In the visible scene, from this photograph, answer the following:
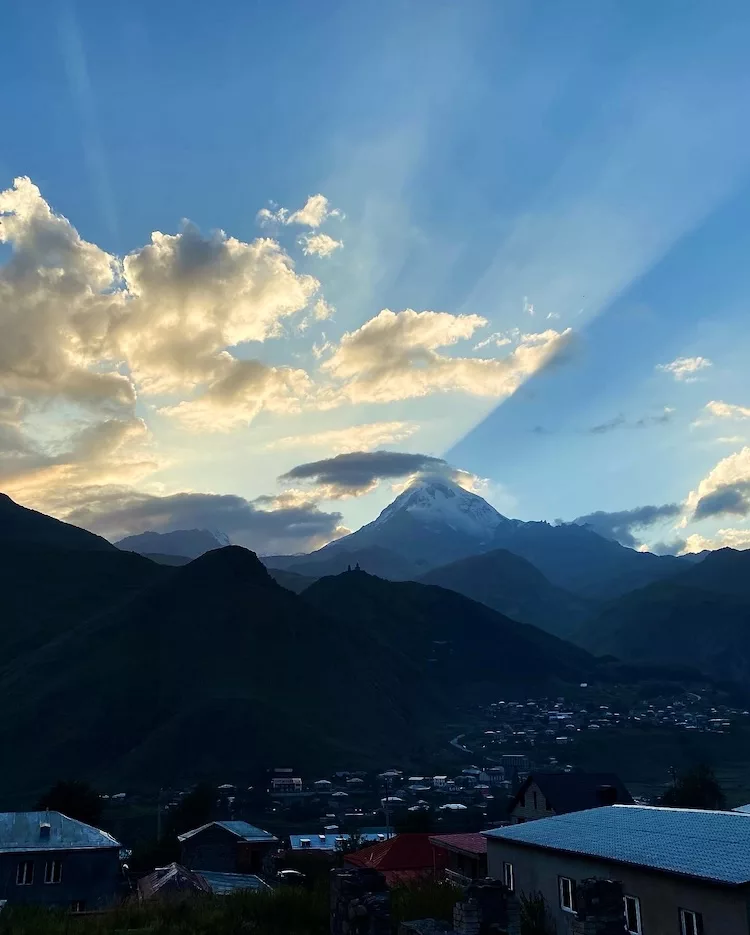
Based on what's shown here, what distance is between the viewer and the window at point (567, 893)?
1023 inches

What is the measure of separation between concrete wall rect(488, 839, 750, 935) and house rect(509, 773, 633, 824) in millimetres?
24893

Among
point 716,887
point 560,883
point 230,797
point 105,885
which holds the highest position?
point 716,887

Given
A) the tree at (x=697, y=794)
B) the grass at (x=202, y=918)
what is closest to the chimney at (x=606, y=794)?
the grass at (x=202, y=918)

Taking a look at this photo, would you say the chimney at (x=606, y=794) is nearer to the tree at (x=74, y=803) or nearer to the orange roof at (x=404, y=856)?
the orange roof at (x=404, y=856)

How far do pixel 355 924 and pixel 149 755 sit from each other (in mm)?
157415

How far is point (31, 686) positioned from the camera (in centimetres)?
18262

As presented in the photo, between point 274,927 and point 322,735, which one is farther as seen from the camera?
point 322,735

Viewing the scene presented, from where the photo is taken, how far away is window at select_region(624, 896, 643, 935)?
21.7 m

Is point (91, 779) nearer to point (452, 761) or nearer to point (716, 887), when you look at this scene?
point (452, 761)

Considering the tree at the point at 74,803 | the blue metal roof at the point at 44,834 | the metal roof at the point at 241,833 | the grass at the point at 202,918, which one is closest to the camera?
the grass at the point at 202,918

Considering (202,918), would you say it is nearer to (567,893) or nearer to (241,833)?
(567,893)

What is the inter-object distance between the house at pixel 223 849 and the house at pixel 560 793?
72.5 feet

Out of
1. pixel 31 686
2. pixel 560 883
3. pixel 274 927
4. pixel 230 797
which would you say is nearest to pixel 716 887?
pixel 560 883

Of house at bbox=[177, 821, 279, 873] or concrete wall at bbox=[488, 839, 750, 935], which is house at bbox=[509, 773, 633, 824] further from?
concrete wall at bbox=[488, 839, 750, 935]
